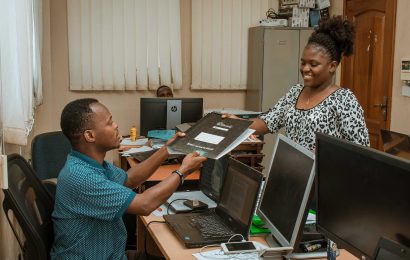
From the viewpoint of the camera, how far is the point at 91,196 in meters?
1.76

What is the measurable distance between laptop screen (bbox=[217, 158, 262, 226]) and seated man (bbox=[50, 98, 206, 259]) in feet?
0.74

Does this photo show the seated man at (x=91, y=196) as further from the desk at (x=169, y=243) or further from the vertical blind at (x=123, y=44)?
the vertical blind at (x=123, y=44)

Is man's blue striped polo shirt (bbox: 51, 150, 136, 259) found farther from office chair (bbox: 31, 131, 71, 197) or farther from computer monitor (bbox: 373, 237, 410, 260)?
office chair (bbox: 31, 131, 71, 197)

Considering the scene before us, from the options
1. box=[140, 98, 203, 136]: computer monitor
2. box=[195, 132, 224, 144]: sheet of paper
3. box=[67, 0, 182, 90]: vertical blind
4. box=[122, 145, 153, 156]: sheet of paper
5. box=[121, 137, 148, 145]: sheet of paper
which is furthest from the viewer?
box=[67, 0, 182, 90]: vertical blind

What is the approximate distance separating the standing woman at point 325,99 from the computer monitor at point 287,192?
0.56 metres

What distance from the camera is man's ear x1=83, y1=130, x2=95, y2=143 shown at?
73.2 inches

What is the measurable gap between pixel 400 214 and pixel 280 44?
4221mm

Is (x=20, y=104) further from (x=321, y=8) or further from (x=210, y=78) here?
(x=321, y=8)

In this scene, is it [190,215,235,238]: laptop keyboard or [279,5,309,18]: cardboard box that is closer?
[190,215,235,238]: laptop keyboard

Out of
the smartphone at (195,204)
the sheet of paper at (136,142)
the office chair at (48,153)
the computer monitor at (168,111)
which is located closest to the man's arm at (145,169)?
the smartphone at (195,204)

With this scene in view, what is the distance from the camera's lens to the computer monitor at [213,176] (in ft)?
7.79

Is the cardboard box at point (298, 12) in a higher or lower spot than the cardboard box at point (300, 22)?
higher

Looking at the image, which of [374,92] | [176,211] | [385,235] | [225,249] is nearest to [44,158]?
[176,211]

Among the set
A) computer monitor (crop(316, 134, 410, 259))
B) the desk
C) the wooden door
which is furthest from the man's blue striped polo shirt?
the wooden door
